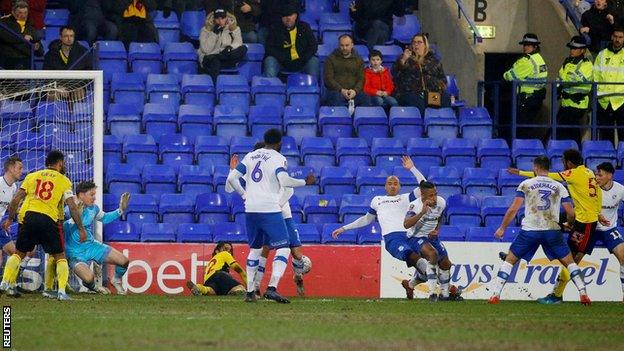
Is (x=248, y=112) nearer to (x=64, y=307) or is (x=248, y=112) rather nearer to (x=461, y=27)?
(x=461, y=27)

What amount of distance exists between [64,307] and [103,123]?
7257 millimetres

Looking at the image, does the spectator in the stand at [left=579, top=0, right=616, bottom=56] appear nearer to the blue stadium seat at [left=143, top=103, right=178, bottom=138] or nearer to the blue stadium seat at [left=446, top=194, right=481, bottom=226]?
the blue stadium seat at [left=446, top=194, right=481, bottom=226]

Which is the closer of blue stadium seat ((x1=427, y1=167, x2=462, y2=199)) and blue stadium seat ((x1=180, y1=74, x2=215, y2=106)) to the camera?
blue stadium seat ((x1=427, y1=167, x2=462, y2=199))

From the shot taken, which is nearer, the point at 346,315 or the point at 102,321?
the point at 102,321

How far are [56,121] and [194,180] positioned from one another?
88.9 inches

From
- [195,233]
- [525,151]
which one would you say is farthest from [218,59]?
[525,151]

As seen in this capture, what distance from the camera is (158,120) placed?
2361cm

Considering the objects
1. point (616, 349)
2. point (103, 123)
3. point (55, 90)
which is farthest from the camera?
point (103, 123)

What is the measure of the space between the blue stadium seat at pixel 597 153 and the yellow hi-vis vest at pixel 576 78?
92cm

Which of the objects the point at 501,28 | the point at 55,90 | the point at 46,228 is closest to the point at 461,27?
the point at 501,28

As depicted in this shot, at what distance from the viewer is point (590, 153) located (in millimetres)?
24406

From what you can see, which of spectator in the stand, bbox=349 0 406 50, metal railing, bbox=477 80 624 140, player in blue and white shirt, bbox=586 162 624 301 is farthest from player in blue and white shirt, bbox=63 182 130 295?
metal railing, bbox=477 80 624 140

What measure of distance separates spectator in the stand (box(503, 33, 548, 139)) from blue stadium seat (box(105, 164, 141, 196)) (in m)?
6.58

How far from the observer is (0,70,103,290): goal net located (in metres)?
21.6
